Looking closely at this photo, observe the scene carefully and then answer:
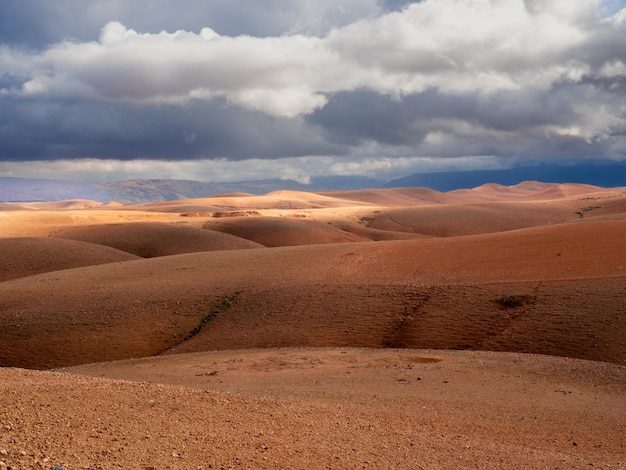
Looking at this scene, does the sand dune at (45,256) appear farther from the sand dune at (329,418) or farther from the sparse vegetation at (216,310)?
the sand dune at (329,418)

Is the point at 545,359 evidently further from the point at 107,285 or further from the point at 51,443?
the point at 107,285

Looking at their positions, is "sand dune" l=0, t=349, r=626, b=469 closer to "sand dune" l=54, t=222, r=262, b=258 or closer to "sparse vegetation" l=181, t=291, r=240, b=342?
"sparse vegetation" l=181, t=291, r=240, b=342

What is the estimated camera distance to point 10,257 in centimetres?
5069

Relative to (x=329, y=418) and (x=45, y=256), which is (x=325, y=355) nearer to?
(x=329, y=418)

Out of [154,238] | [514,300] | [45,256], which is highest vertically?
[154,238]

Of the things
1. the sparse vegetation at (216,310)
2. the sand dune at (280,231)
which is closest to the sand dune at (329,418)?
the sparse vegetation at (216,310)

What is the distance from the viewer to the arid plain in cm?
1184

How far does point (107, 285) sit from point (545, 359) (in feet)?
78.0

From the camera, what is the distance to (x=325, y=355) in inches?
963

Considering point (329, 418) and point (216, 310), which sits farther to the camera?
point (216, 310)

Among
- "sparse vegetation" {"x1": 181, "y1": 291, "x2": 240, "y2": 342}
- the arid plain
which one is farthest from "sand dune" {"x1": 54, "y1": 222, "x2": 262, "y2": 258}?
"sparse vegetation" {"x1": 181, "y1": 291, "x2": 240, "y2": 342}

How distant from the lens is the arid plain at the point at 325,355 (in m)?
11.8

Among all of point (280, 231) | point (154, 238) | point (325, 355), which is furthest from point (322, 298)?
point (280, 231)

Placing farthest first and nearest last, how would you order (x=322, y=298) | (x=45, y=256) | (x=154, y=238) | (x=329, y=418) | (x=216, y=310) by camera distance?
1. (x=154, y=238)
2. (x=45, y=256)
3. (x=216, y=310)
4. (x=322, y=298)
5. (x=329, y=418)
